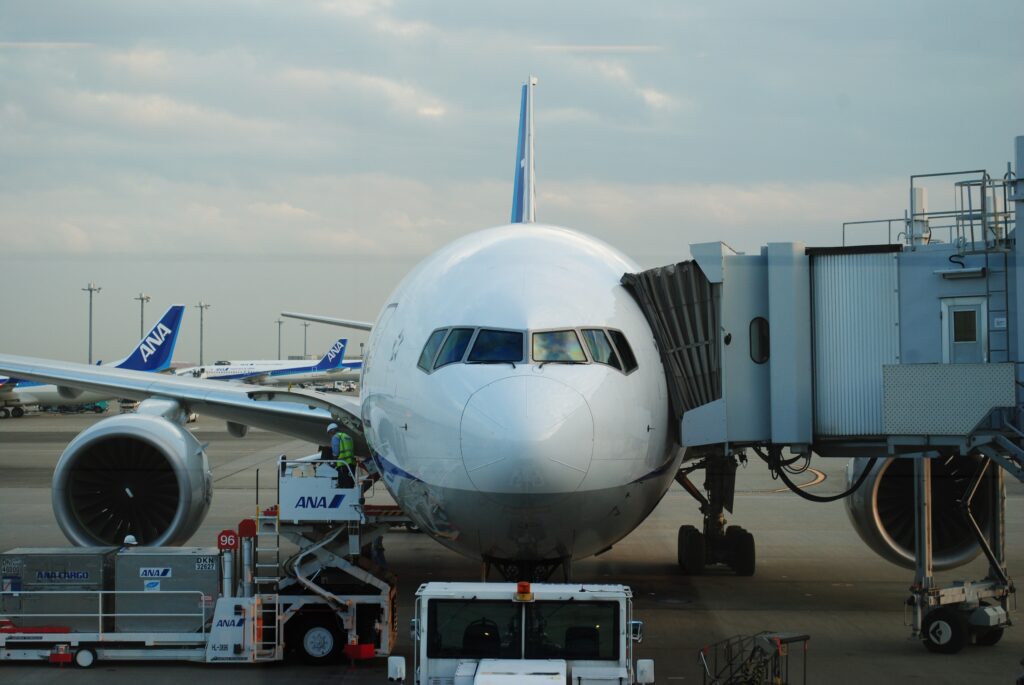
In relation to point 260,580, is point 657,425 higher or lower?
higher

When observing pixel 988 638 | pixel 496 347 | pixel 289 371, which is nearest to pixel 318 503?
pixel 496 347

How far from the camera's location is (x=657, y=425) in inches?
422

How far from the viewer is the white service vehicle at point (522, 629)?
867cm

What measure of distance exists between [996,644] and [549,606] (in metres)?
6.21

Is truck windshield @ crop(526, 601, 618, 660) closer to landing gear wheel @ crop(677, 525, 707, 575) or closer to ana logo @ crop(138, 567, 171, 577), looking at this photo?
ana logo @ crop(138, 567, 171, 577)

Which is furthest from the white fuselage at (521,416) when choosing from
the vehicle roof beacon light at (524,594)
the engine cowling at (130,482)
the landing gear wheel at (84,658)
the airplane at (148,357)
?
the airplane at (148,357)

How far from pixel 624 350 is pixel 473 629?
2956 mm

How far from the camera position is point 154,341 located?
221 feet

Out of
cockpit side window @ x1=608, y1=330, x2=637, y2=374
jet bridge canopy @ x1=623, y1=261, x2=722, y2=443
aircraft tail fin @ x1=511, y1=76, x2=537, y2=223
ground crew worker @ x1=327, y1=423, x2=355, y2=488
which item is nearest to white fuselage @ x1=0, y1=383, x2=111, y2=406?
aircraft tail fin @ x1=511, y1=76, x2=537, y2=223

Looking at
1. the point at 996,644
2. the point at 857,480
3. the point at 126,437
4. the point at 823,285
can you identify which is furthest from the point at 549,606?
the point at 126,437

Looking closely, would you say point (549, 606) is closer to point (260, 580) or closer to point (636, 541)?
point (260, 580)

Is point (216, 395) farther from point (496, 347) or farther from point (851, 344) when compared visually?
point (851, 344)

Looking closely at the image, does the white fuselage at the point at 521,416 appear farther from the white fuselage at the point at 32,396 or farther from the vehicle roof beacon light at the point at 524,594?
the white fuselage at the point at 32,396

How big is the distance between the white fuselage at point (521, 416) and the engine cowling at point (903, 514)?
4642 millimetres
